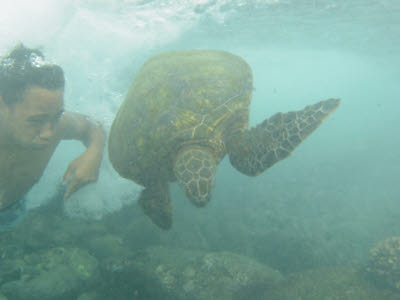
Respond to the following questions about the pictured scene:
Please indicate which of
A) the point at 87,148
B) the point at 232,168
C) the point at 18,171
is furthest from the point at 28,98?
the point at 232,168

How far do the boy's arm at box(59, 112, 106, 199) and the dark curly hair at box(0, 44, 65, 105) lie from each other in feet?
2.50

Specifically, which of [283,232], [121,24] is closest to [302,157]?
[283,232]

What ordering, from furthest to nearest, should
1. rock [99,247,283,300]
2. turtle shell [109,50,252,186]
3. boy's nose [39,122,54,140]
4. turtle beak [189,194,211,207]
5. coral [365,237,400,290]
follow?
1. coral [365,237,400,290]
2. rock [99,247,283,300]
3. turtle shell [109,50,252,186]
4. turtle beak [189,194,211,207]
5. boy's nose [39,122,54,140]

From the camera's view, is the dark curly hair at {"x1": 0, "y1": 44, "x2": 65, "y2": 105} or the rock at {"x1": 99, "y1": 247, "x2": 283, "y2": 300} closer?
the dark curly hair at {"x1": 0, "y1": 44, "x2": 65, "y2": 105}

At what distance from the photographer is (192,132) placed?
3074 millimetres

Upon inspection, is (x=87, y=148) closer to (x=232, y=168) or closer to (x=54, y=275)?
(x=54, y=275)

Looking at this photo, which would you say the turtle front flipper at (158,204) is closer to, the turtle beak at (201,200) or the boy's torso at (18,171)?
the turtle beak at (201,200)

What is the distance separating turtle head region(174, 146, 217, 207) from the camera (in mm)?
2674

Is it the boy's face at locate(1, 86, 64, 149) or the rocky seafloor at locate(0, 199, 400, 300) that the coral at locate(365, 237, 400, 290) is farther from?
the boy's face at locate(1, 86, 64, 149)

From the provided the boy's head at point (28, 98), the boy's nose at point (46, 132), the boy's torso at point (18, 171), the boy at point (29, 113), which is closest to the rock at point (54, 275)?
the boy's torso at point (18, 171)

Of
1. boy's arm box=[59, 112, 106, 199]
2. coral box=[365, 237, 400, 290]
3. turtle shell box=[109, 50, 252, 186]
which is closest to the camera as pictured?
boy's arm box=[59, 112, 106, 199]

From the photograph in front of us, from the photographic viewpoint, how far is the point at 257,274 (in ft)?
16.4

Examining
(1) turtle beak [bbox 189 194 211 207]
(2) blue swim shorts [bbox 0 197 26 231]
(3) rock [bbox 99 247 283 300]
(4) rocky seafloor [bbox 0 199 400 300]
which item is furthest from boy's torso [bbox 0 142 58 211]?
(3) rock [bbox 99 247 283 300]

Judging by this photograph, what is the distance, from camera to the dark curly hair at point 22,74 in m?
2.10
